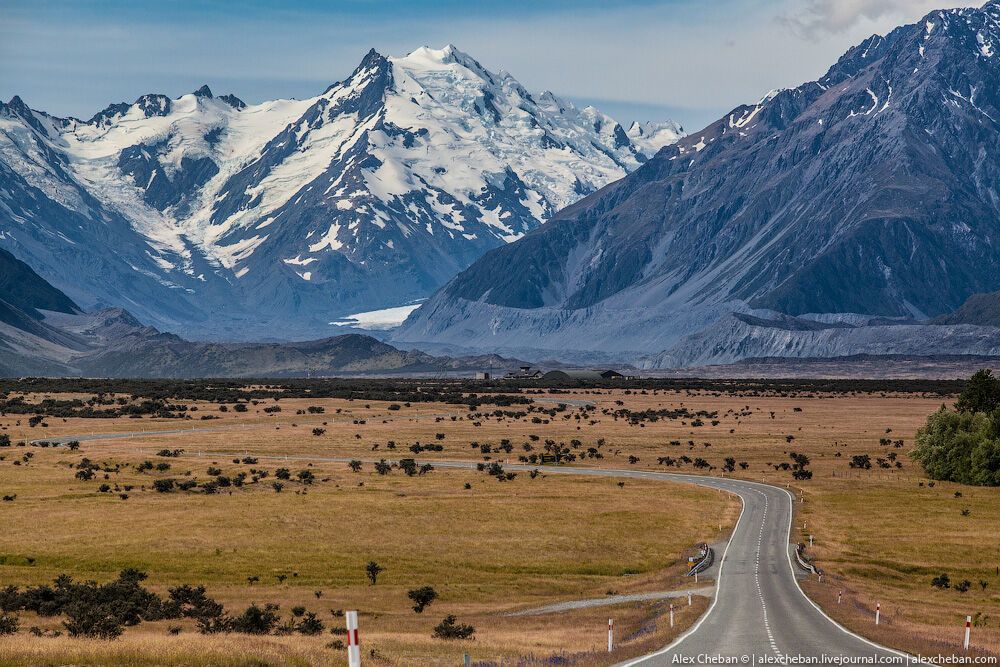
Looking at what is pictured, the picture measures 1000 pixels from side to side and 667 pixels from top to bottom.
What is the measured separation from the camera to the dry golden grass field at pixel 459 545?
50.8m

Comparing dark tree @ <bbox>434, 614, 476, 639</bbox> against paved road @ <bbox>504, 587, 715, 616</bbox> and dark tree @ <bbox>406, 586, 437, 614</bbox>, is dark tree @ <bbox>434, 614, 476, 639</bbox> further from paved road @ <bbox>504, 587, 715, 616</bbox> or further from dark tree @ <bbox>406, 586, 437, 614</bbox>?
dark tree @ <bbox>406, 586, 437, 614</bbox>

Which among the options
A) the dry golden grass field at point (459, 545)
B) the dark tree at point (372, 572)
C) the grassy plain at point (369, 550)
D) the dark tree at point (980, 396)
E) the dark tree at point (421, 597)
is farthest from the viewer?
the dark tree at point (980, 396)

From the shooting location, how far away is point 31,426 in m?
172

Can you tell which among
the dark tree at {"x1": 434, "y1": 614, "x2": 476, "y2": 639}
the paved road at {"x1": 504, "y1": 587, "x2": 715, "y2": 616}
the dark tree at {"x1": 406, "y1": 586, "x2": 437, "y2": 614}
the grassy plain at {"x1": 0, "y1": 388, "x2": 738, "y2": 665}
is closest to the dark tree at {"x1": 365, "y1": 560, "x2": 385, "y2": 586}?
the grassy plain at {"x1": 0, "y1": 388, "x2": 738, "y2": 665}

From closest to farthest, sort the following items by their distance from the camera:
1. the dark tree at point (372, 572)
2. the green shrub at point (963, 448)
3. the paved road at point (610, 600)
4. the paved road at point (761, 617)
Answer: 1. the paved road at point (761, 617)
2. the paved road at point (610, 600)
3. the dark tree at point (372, 572)
4. the green shrub at point (963, 448)

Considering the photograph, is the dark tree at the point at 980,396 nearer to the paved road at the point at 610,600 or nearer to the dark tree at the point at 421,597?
the paved road at the point at 610,600

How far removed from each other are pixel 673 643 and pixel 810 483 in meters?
75.2

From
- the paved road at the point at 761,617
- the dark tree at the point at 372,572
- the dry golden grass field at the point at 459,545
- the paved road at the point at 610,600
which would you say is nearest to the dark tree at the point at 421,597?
the dry golden grass field at the point at 459,545

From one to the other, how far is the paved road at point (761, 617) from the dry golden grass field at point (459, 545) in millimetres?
1401

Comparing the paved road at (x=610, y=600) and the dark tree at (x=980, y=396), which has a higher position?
the dark tree at (x=980, y=396)

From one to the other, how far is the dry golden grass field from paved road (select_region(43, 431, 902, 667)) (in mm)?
1401

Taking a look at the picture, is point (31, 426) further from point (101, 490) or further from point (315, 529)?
point (315, 529)

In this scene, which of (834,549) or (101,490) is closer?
(834,549)

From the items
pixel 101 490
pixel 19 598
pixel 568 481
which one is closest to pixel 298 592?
pixel 19 598
